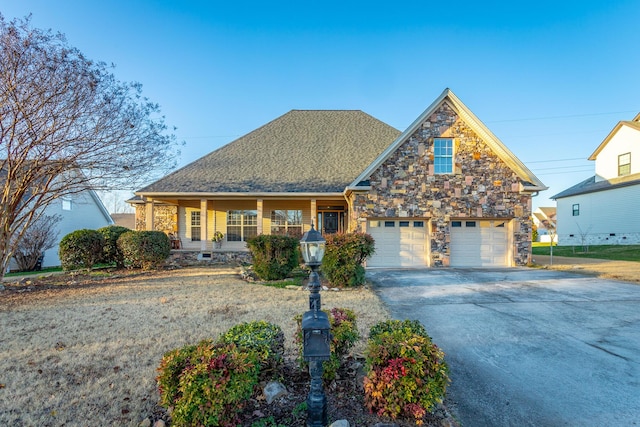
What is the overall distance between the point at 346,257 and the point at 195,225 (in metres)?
10.8

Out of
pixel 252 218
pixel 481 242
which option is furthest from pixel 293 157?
pixel 481 242

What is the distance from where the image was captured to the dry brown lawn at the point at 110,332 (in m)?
3.15

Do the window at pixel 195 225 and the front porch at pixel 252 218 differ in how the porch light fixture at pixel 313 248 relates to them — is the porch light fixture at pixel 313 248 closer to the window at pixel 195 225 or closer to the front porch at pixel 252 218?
the front porch at pixel 252 218

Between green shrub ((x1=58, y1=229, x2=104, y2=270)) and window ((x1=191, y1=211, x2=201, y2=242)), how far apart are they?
498cm

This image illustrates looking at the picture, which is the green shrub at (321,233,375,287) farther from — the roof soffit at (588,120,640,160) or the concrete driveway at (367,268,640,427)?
the roof soffit at (588,120,640,160)

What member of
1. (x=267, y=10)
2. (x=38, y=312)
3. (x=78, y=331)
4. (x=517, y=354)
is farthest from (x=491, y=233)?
(x=38, y=312)

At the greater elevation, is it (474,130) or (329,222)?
(474,130)

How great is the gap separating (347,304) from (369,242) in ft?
8.31

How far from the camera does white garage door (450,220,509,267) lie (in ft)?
42.9

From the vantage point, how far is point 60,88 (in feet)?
26.7

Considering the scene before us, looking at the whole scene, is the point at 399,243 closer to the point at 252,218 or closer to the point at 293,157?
the point at 293,157

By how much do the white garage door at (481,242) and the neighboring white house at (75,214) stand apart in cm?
1945

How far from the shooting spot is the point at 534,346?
184 inches

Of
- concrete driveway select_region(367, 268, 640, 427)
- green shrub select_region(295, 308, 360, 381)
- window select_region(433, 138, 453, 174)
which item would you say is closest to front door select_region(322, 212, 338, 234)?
window select_region(433, 138, 453, 174)
